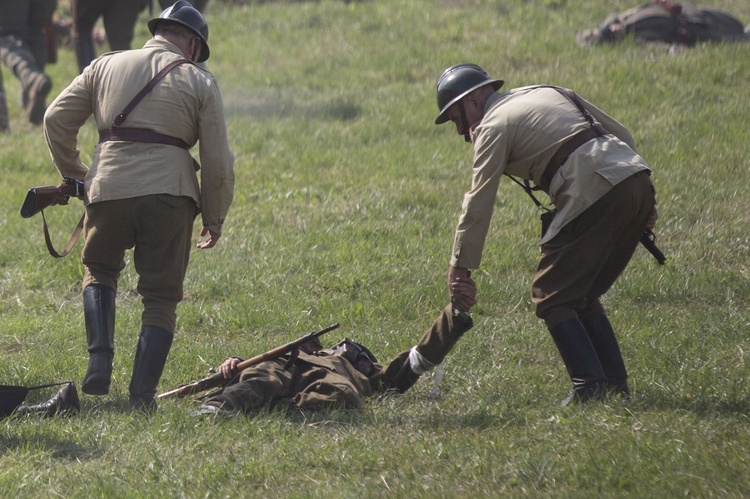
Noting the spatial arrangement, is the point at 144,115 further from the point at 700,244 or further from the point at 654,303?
the point at 700,244

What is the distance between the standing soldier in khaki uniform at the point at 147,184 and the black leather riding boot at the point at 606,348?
2.06 m

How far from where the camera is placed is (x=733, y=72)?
35.8 feet

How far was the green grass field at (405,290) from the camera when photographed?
4406mm

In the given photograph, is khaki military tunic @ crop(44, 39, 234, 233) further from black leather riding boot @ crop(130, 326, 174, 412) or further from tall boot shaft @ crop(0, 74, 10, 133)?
tall boot shaft @ crop(0, 74, 10, 133)

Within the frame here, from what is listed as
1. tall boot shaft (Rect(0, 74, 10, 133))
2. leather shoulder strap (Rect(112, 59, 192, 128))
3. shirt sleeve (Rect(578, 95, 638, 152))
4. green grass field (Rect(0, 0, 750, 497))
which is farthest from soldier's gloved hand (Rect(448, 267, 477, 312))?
tall boot shaft (Rect(0, 74, 10, 133))

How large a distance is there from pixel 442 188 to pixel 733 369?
417 cm

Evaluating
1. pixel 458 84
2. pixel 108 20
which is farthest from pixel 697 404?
pixel 108 20

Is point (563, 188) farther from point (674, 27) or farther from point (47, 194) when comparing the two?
point (674, 27)

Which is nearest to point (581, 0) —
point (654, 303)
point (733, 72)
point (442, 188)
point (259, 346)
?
point (733, 72)

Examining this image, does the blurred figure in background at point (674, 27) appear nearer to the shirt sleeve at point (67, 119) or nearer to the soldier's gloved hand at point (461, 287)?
the soldier's gloved hand at point (461, 287)

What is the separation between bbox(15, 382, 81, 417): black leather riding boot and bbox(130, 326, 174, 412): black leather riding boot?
0.33 m

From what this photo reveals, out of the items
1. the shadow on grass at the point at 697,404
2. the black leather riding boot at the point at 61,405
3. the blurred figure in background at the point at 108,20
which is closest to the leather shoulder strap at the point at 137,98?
the black leather riding boot at the point at 61,405

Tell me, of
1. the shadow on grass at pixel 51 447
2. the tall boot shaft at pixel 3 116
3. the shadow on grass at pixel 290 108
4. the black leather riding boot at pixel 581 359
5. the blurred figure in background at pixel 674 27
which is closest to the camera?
the shadow on grass at pixel 51 447

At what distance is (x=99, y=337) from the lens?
534cm
